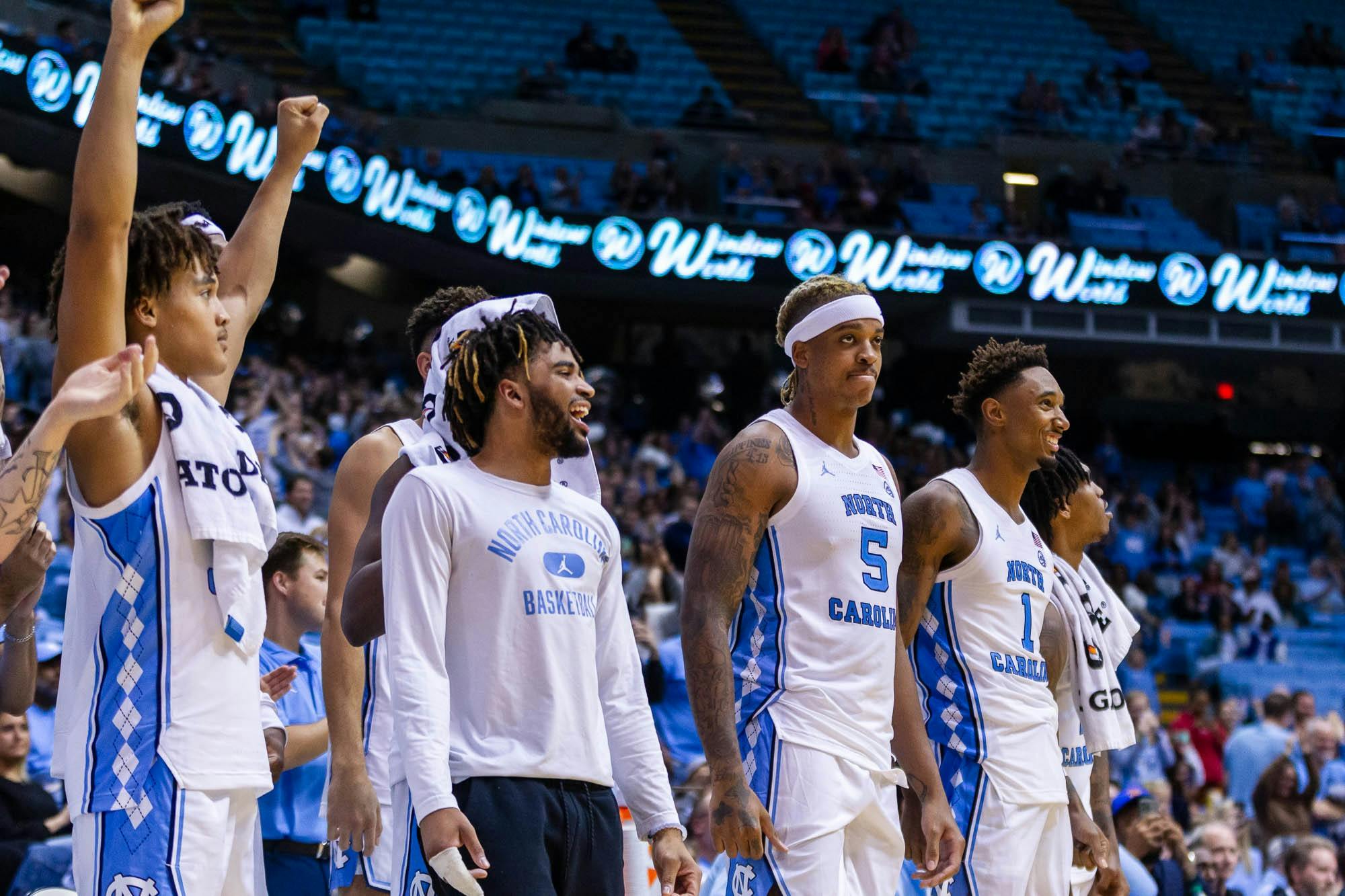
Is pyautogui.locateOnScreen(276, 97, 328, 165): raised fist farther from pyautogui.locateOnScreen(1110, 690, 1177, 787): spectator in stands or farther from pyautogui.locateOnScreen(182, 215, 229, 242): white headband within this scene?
pyautogui.locateOnScreen(1110, 690, 1177, 787): spectator in stands

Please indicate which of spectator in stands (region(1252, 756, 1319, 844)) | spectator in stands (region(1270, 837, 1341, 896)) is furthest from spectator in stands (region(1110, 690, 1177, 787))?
spectator in stands (region(1270, 837, 1341, 896))

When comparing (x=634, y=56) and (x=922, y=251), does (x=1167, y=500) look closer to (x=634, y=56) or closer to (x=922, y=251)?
(x=922, y=251)

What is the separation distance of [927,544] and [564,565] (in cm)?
160

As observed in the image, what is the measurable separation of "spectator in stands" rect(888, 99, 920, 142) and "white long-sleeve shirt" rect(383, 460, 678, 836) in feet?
68.9

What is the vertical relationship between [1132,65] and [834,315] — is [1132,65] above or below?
above

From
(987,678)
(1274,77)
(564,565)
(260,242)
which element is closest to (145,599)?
(564,565)

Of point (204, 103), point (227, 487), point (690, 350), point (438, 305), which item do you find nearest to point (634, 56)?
point (690, 350)

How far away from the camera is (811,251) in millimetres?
20625

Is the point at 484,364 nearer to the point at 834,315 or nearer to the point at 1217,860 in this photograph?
the point at 834,315

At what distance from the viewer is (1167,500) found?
21828 millimetres

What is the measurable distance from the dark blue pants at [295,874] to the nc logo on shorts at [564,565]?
5.88 ft

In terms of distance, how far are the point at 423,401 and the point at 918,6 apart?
25191 millimetres

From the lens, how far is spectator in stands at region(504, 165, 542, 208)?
64.8ft

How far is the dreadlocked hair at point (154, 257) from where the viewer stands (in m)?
3.12
